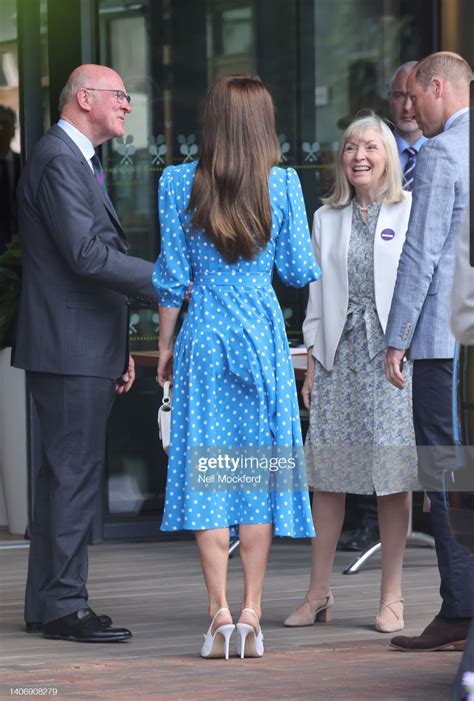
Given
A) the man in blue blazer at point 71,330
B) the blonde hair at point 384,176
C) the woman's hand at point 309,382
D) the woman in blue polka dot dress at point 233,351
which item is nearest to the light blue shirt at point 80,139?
the man in blue blazer at point 71,330

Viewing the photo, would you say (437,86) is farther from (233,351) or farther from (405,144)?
(405,144)

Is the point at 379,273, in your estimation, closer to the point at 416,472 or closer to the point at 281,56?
the point at 416,472

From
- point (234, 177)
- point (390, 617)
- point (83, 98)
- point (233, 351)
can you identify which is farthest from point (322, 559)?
point (83, 98)

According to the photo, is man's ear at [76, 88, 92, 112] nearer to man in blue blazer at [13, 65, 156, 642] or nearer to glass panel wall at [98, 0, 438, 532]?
man in blue blazer at [13, 65, 156, 642]

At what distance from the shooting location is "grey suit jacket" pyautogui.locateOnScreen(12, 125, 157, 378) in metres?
5.49

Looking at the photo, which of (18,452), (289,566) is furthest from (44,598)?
(18,452)

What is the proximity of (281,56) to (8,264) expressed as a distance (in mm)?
1819

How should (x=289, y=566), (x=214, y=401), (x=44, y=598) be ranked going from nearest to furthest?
1. (x=214, y=401)
2. (x=44, y=598)
3. (x=289, y=566)

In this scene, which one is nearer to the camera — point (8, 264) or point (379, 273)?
point (379, 273)

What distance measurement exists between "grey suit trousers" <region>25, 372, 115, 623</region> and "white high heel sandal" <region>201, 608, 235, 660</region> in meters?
0.64

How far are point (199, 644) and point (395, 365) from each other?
1194 mm

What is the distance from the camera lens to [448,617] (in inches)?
206

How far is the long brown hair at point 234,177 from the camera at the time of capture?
16.9ft

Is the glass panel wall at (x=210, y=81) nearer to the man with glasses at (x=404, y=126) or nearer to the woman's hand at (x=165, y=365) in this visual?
the man with glasses at (x=404, y=126)
